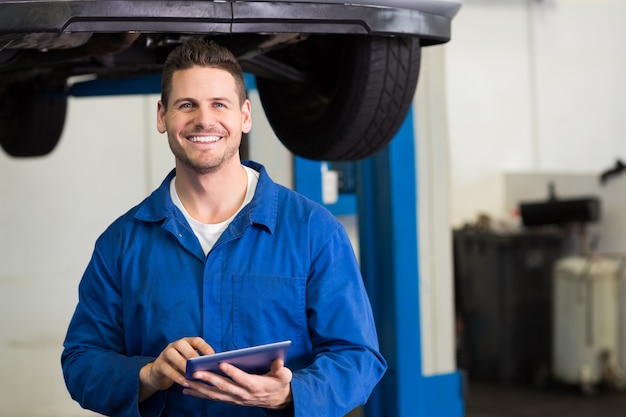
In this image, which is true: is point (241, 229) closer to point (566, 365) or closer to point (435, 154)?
point (435, 154)

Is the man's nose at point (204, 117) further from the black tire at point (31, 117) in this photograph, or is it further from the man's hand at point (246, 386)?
the black tire at point (31, 117)

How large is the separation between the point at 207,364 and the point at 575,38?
28.5 ft

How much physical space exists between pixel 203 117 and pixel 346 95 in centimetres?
78

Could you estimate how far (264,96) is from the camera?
2889mm

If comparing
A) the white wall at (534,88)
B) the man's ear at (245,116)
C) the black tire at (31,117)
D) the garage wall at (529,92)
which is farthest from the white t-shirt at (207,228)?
the white wall at (534,88)

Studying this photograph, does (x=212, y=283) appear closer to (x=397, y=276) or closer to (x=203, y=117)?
(x=203, y=117)

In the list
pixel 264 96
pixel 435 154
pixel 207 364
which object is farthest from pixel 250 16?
pixel 435 154

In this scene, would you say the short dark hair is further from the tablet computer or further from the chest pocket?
the tablet computer

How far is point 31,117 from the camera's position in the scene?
370 cm

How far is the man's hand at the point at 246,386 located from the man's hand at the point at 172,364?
1.1 inches

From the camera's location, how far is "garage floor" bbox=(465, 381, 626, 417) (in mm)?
5723

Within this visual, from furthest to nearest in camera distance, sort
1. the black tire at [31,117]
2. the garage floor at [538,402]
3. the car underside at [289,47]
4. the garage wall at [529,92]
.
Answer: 1. the garage wall at [529,92]
2. the garage floor at [538,402]
3. the black tire at [31,117]
4. the car underside at [289,47]

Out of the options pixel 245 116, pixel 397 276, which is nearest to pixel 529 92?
pixel 397 276

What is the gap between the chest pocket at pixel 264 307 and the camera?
1.71 meters
